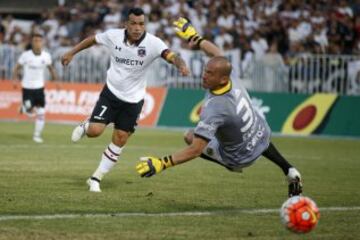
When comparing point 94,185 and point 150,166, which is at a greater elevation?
point 150,166

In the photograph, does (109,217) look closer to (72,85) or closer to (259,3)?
(72,85)

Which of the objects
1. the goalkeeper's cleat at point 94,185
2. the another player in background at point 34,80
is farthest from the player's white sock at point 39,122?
the goalkeeper's cleat at point 94,185

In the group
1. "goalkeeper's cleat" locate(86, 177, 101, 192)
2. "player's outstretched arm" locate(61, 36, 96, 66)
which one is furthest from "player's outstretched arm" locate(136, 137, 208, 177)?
"player's outstretched arm" locate(61, 36, 96, 66)

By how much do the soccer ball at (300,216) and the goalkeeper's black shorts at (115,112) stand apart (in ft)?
14.8

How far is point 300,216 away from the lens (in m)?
9.44

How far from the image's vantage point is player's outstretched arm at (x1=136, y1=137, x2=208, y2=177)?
386 inches

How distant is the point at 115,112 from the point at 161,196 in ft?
5.55

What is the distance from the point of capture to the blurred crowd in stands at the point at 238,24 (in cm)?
2764

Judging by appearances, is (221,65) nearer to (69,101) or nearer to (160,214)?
(160,214)

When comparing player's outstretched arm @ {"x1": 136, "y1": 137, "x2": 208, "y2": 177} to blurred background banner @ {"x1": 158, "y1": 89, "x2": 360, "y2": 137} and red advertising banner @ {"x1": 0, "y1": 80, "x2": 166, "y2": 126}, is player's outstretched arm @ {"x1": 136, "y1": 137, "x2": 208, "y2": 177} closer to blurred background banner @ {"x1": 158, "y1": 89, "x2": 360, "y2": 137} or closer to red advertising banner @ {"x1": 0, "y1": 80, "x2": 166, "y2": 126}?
blurred background banner @ {"x1": 158, "y1": 89, "x2": 360, "y2": 137}

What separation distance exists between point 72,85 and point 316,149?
10.4 meters

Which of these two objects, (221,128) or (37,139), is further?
(37,139)

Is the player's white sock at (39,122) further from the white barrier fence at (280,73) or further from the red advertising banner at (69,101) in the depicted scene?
the white barrier fence at (280,73)

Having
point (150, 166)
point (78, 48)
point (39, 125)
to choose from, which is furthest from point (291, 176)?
point (39, 125)
